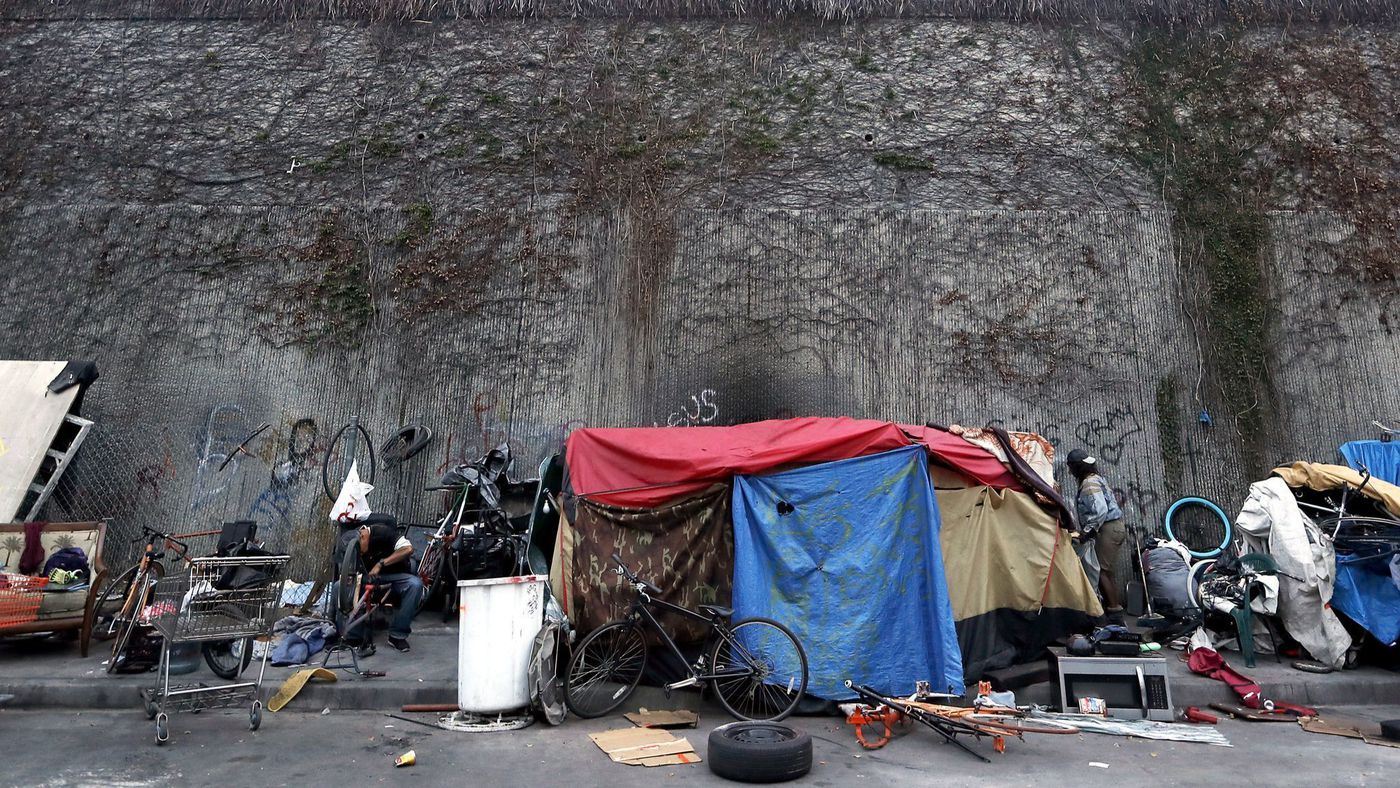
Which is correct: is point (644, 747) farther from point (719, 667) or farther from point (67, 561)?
point (67, 561)

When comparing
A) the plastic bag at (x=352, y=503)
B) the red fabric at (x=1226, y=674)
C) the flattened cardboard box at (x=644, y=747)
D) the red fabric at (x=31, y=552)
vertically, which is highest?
the plastic bag at (x=352, y=503)

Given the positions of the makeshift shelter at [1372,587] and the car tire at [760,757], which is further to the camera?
the makeshift shelter at [1372,587]

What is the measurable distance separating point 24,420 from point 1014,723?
436 inches

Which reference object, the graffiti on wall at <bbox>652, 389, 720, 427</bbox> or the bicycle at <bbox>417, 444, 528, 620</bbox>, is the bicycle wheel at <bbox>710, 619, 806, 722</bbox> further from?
the graffiti on wall at <bbox>652, 389, 720, 427</bbox>

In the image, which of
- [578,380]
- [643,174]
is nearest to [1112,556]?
[578,380]

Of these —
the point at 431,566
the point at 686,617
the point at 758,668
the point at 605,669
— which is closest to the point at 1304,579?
the point at 758,668

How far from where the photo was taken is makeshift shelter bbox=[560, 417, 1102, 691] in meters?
6.80

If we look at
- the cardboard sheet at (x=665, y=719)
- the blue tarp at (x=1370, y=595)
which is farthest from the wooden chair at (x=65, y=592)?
the blue tarp at (x=1370, y=595)

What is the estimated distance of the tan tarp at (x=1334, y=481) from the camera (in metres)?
7.82

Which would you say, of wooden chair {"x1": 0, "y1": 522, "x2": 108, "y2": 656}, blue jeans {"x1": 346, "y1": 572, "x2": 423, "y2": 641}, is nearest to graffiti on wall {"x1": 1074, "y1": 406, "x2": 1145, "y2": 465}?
blue jeans {"x1": 346, "y1": 572, "x2": 423, "y2": 641}

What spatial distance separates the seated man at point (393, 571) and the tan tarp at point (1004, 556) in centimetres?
478

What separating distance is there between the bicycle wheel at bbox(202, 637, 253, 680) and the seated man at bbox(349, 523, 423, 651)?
910mm

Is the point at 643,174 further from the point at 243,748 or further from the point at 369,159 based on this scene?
the point at 243,748

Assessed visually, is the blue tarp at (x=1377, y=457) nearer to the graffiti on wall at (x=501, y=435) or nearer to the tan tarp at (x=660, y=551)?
the tan tarp at (x=660, y=551)
